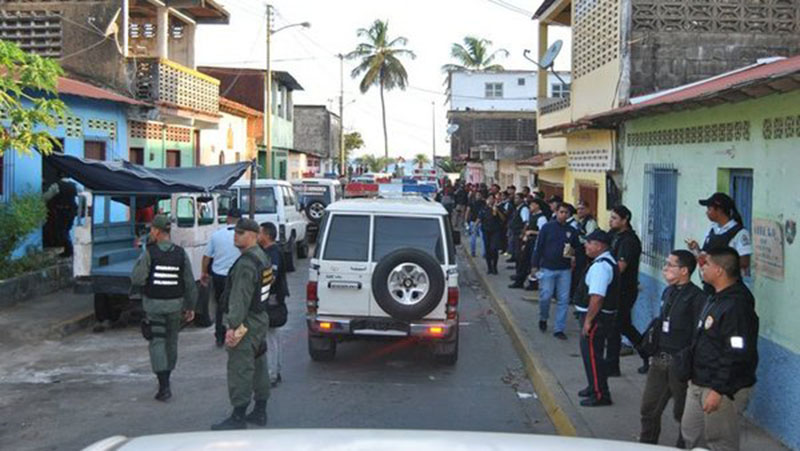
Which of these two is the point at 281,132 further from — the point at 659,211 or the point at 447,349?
the point at 447,349

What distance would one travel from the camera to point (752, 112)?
7402mm

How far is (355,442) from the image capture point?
2.04 m

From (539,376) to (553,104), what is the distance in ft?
40.3

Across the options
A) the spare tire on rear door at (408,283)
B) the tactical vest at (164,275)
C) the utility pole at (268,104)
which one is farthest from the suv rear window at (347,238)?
the utility pole at (268,104)

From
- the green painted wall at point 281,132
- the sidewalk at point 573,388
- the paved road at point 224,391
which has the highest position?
the green painted wall at point 281,132

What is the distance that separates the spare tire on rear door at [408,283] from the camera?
8.84 metres

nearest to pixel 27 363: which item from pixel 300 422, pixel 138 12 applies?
pixel 300 422

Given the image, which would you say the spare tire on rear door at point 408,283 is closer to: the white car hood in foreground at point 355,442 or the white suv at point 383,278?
the white suv at point 383,278

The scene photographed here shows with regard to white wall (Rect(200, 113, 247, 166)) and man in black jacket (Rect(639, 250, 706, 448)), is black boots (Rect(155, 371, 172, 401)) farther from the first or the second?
white wall (Rect(200, 113, 247, 166))

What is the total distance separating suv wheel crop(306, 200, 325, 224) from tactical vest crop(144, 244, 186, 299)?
1623 cm

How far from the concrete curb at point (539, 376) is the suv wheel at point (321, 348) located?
228 centimetres

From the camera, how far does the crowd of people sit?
496cm

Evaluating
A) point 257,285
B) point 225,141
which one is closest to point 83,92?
point 257,285

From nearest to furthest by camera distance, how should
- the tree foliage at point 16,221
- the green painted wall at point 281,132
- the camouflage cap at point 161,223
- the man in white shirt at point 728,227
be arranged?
the man in white shirt at point 728,227, the camouflage cap at point 161,223, the tree foliage at point 16,221, the green painted wall at point 281,132
